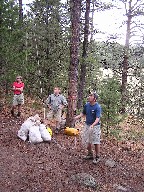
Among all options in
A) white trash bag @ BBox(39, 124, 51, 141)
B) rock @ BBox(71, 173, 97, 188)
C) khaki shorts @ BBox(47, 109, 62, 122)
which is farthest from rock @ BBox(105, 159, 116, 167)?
khaki shorts @ BBox(47, 109, 62, 122)

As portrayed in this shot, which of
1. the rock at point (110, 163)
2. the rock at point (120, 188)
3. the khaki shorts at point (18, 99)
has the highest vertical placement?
the khaki shorts at point (18, 99)

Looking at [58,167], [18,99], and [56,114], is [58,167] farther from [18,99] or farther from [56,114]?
[18,99]

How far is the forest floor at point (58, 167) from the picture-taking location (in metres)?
8.12

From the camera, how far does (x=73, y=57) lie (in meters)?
12.2

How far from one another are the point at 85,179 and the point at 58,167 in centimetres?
100

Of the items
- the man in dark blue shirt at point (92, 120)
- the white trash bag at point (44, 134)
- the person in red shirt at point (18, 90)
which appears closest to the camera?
the man in dark blue shirt at point (92, 120)

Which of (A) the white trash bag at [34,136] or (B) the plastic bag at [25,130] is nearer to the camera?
(A) the white trash bag at [34,136]

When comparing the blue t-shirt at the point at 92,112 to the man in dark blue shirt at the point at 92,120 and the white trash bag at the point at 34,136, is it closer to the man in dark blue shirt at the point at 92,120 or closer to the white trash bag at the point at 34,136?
the man in dark blue shirt at the point at 92,120

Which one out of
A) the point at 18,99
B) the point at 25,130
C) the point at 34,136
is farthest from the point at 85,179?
the point at 18,99

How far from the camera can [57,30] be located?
18828 mm

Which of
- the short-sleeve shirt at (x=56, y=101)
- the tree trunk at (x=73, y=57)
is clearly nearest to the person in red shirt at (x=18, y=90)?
the short-sleeve shirt at (x=56, y=101)

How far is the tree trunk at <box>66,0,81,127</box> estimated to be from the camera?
1188 centimetres

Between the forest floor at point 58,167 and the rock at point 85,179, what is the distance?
0.09 m

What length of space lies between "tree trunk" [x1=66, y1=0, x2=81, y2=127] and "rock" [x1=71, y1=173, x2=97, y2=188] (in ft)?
13.3
